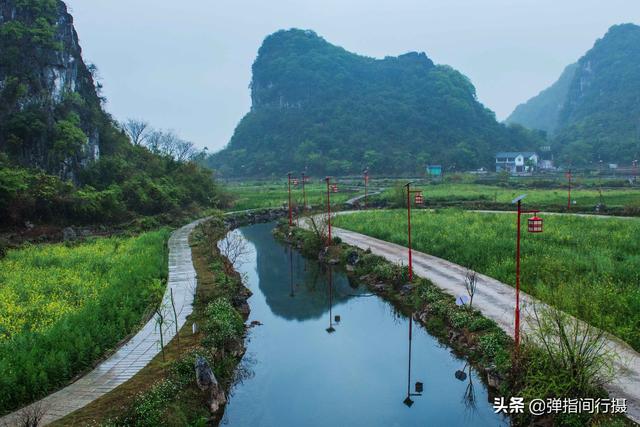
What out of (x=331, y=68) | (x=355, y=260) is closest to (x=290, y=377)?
(x=355, y=260)

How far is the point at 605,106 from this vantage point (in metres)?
116

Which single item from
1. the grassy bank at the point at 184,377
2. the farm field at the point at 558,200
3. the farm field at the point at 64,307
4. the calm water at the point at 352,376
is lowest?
the calm water at the point at 352,376

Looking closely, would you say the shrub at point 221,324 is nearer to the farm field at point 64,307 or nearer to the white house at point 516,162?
the farm field at point 64,307

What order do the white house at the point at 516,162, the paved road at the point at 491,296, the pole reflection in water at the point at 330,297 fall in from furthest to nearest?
the white house at the point at 516,162 → the pole reflection in water at the point at 330,297 → the paved road at the point at 491,296

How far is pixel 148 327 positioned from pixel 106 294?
7.89 feet

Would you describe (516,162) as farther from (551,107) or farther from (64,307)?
(551,107)

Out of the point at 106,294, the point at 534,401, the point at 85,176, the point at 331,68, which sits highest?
the point at 331,68

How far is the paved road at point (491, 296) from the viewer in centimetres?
1025

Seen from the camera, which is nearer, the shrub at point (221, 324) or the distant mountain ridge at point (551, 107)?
the shrub at point (221, 324)

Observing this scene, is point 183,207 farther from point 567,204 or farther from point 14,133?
point 567,204

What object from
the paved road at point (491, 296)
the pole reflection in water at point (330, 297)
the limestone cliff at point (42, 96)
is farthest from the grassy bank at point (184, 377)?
the limestone cliff at point (42, 96)

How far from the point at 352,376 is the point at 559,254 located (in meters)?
10.9

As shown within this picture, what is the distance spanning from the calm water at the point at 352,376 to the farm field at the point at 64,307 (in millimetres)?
3952

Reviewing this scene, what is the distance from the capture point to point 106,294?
53.5 feet
